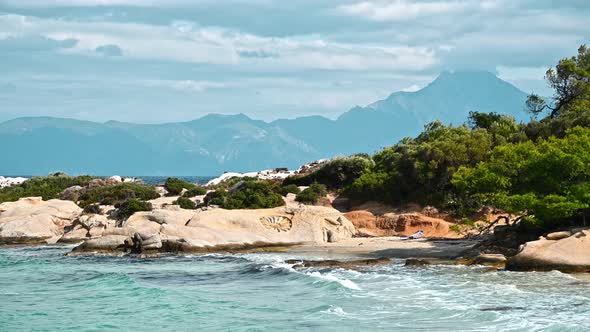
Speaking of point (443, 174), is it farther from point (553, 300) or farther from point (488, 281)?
point (553, 300)

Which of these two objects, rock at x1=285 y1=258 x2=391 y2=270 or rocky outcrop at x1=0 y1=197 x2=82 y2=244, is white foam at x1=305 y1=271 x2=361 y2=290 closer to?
rock at x1=285 y1=258 x2=391 y2=270

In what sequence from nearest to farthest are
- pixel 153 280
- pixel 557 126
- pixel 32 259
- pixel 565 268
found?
1. pixel 565 268
2. pixel 153 280
3. pixel 32 259
4. pixel 557 126

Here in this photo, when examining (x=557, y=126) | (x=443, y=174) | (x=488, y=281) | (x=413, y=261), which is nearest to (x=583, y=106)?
(x=557, y=126)

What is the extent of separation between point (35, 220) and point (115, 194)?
259 inches

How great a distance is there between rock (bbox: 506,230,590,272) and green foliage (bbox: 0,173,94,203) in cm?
4080

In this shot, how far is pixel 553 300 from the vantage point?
2178 centimetres

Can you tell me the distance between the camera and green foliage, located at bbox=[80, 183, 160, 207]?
167 ft

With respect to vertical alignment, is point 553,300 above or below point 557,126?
below

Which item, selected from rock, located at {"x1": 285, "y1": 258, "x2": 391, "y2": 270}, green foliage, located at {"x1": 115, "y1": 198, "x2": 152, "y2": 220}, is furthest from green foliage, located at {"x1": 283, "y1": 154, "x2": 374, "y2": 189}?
rock, located at {"x1": 285, "y1": 258, "x2": 391, "y2": 270}

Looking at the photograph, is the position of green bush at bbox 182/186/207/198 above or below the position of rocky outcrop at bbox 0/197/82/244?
above

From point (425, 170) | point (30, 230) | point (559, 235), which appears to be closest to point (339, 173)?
point (425, 170)

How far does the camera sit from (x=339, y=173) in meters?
55.1

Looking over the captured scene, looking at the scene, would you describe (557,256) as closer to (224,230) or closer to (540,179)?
(540,179)

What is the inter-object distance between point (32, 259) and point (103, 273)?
710cm
